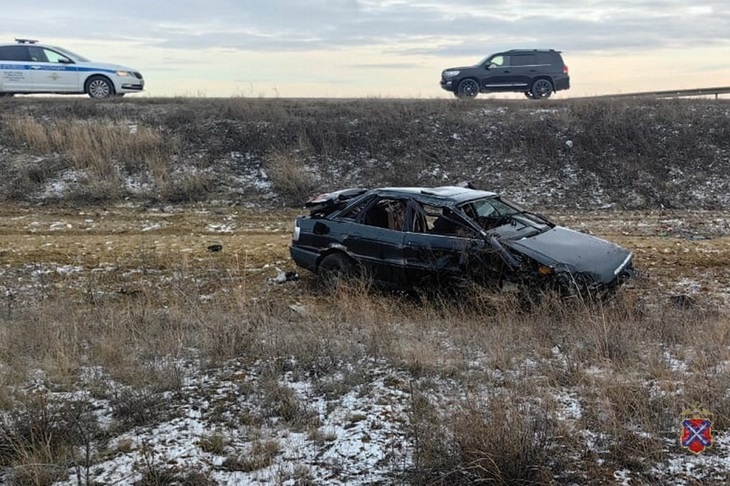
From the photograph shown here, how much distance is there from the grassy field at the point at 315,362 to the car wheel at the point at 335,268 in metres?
0.28

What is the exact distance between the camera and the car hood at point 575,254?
20.9ft

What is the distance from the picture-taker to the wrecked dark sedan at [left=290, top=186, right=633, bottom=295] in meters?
6.41

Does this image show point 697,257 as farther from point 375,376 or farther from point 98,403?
point 98,403

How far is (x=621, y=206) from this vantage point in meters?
13.2

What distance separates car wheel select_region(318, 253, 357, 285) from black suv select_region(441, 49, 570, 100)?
13.5 m

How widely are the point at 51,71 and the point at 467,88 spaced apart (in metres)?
12.8

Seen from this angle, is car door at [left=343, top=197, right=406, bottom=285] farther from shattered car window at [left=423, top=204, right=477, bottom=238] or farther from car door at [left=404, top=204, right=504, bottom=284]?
shattered car window at [left=423, top=204, right=477, bottom=238]

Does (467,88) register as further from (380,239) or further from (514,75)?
(380,239)

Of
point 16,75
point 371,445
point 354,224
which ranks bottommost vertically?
point 371,445

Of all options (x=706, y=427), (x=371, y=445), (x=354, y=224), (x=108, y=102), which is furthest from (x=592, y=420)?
(x=108, y=102)

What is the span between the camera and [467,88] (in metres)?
20.0

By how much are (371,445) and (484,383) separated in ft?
3.95

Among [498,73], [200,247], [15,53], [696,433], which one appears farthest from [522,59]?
[696,433]

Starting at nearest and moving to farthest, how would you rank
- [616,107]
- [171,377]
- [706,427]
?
[706,427], [171,377], [616,107]
